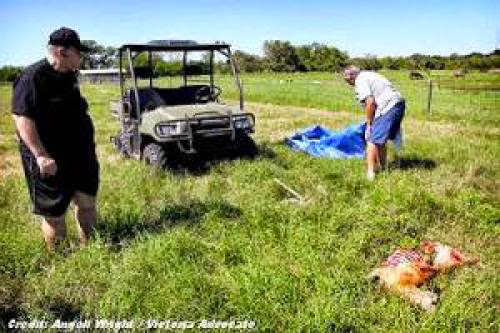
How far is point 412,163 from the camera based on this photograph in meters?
8.84

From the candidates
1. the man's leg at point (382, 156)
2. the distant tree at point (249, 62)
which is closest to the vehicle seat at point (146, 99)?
the man's leg at point (382, 156)

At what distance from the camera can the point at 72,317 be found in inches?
158

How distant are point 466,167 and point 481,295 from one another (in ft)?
15.0

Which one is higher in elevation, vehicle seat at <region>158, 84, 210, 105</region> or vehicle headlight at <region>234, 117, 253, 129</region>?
vehicle seat at <region>158, 84, 210, 105</region>

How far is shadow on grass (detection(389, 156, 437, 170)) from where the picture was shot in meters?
8.52

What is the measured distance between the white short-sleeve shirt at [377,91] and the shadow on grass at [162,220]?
2665mm

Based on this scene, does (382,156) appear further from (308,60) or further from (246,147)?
(308,60)

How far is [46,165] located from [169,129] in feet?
12.2

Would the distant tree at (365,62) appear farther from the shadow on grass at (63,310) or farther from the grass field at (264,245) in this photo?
the shadow on grass at (63,310)

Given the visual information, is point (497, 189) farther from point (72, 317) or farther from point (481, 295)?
point (72, 317)

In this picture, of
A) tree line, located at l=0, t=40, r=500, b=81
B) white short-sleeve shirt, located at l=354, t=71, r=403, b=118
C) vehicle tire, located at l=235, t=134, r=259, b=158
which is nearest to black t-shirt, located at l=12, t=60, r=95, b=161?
vehicle tire, located at l=235, t=134, r=259, b=158

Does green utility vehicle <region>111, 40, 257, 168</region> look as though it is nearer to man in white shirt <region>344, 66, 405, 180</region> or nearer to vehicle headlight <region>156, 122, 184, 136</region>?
vehicle headlight <region>156, 122, 184, 136</region>

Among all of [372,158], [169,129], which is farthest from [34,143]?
[372,158]

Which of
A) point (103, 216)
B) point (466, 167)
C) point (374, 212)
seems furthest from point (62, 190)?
point (466, 167)
